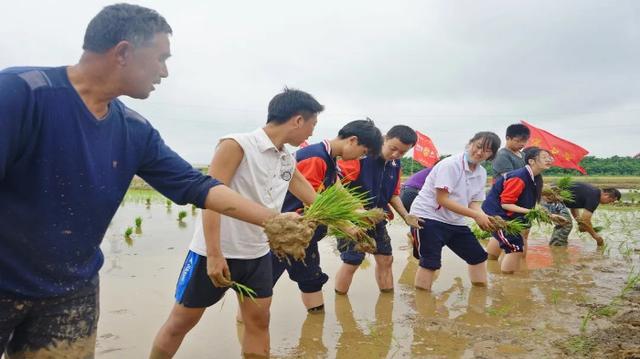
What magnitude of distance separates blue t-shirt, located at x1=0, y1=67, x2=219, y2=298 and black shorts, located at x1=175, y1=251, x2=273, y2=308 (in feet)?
2.69

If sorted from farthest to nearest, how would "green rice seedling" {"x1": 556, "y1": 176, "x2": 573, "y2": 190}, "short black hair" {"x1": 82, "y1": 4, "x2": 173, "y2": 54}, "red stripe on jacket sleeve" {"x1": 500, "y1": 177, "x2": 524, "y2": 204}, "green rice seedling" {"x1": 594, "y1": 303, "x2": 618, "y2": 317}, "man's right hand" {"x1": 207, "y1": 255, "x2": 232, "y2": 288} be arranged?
"green rice seedling" {"x1": 556, "y1": 176, "x2": 573, "y2": 190} < "red stripe on jacket sleeve" {"x1": 500, "y1": 177, "x2": 524, "y2": 204} < "green rice seedling" {"x1": 594, "y1": 303, "x2": 618, "y2": 317} < "man's right hand" {"x1": 207, "y1": 255, "x2": 232, "y2": 288} < "short black hair" {"x1": 82, "y1": 4, "x2": 173, "y2": 54}

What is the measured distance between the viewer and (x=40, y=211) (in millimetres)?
1610

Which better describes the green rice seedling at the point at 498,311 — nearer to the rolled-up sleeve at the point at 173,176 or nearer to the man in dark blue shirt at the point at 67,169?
the rolled-up sleeve at the point at 173,176

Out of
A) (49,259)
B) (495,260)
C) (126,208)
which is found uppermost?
(49,259)

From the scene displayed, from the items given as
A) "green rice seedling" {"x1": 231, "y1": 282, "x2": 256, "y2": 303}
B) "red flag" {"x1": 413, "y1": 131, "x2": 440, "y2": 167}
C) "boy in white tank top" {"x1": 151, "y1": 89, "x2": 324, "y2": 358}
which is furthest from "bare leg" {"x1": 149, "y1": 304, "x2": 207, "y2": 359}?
"red flag" {"x1": 413, "y1": 131, "x2": 440, "y2": 167}

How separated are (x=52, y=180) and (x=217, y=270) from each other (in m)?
1.05

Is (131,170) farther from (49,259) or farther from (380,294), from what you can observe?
(380,294)

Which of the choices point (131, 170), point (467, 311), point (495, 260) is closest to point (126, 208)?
point (495, 260)

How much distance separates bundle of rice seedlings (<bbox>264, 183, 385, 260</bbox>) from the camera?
6.75 ft

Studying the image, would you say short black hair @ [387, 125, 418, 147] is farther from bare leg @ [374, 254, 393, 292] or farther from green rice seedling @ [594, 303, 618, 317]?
green rice seedling @ [594, 303, 618, 317]

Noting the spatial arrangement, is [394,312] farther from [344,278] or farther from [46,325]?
[46,325]

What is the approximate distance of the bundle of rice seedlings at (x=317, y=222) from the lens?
6.75 feet

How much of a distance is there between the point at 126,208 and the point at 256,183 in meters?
12.2

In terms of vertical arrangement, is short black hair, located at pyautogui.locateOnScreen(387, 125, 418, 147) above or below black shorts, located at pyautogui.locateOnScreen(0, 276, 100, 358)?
above
